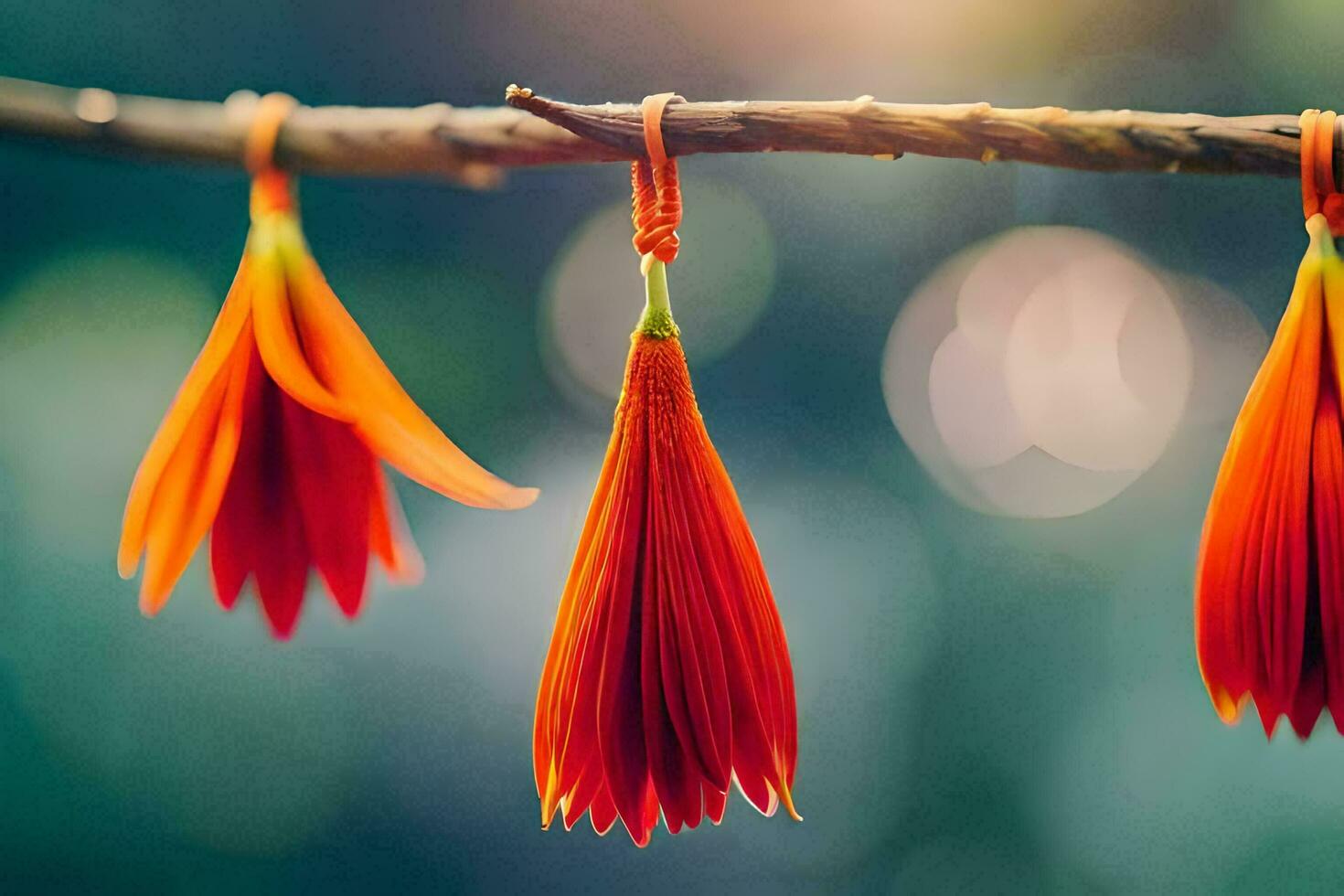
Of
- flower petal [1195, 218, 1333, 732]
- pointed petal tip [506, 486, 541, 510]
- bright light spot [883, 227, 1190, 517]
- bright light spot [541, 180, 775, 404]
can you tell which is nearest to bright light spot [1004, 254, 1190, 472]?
bright light spot [883, 227, 1190, 517]

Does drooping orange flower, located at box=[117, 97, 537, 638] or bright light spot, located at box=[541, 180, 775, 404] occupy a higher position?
bright light spot, located at box=[541, 180, 775, 404]

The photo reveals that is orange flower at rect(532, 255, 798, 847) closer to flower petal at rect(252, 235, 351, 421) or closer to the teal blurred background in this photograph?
flower petal at rect(252, 235, 351, 421)

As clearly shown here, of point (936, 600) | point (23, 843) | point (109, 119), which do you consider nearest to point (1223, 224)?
point (936, 600)


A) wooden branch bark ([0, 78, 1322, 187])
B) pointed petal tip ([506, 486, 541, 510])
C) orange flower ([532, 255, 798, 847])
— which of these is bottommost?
orange flower ([532, 255, 798, 847])

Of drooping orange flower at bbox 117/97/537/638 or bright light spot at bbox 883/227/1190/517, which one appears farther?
bright light spot at bbox 883/227/1190/517

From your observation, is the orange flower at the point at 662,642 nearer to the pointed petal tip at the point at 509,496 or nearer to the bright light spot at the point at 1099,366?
the pointed petal tip at the point at 509,496

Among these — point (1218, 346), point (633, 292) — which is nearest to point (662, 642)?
point (633, 292)
